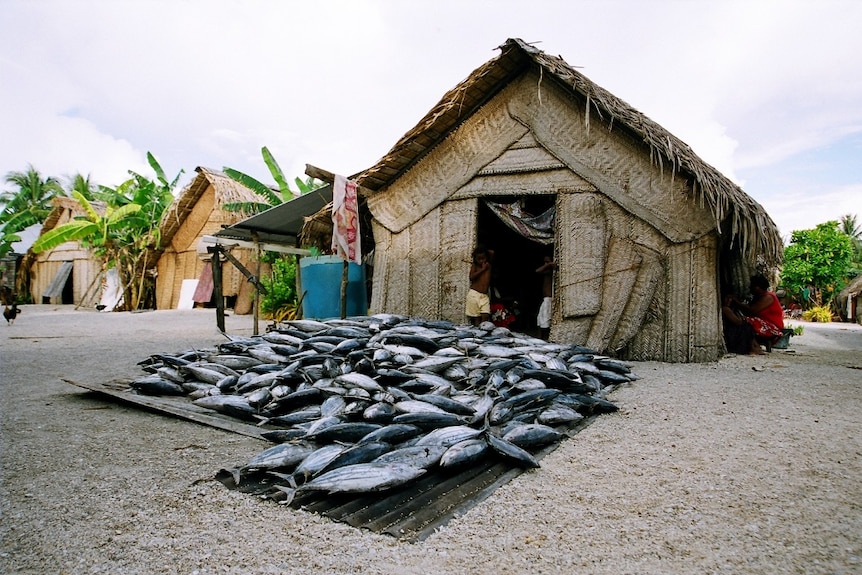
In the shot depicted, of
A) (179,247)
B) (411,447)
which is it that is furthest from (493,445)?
(179,247)

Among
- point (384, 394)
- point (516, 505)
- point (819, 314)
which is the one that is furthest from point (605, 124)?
point (819, 314)

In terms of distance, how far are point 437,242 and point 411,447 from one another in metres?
5.46

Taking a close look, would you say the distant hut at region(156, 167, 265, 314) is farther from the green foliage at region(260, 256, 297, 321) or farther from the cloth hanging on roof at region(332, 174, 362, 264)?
the cloth hanging on roof at region(332, 174, 362, 264)

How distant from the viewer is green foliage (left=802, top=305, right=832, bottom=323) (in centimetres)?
2200

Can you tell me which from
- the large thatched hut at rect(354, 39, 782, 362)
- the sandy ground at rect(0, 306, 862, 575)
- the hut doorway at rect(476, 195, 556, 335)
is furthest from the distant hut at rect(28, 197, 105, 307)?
the sandy ground at rect(0, 306, 862, 575)

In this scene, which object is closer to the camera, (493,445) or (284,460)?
(284,460)

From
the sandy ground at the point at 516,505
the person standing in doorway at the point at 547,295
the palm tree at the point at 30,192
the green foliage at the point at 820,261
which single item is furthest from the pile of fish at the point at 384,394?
the palm tree at the point at 30,192

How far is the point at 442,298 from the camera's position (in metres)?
7.77

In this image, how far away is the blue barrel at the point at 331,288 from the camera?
9195mm

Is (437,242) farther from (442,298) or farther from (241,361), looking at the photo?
(241,361)

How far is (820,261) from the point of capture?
76.4 ft

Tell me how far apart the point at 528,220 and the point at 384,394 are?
4996 mm

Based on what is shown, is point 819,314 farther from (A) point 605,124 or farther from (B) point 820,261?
(A) point 605,124

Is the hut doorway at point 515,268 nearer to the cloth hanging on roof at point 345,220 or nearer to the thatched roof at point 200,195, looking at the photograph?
the cloth hanging on roof at point 345,220
